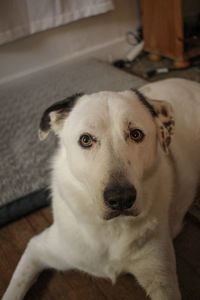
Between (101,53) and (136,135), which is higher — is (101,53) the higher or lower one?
the lower one

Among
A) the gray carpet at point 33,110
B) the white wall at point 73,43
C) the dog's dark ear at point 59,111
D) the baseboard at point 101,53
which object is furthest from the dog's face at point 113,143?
the baseboard at point 101,53

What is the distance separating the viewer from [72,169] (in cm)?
129

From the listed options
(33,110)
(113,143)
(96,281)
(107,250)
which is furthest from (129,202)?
(33,110)

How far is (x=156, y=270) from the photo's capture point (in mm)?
1364

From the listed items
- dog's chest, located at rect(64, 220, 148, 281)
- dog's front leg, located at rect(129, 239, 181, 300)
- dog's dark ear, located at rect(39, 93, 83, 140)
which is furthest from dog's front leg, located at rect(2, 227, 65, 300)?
dog's dark ear, located at rect(39, 93, 83, 140)

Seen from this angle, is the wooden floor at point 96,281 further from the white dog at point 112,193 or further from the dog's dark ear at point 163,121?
the dog's dark ear at point 163,121

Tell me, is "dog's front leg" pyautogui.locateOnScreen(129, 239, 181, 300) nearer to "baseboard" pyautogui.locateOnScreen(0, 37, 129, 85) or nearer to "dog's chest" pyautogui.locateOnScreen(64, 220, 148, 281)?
"dog's chest" pyautogui.locateOnScreen(64, 220, 148, 281)

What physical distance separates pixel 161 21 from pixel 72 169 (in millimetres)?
2317

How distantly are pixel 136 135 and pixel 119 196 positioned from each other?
22 centimetres

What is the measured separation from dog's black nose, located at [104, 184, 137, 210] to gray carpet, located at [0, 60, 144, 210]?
0.93m

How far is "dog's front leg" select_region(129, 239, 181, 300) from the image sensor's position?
135 cm

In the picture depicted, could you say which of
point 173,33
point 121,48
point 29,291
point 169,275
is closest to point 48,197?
point 29,291

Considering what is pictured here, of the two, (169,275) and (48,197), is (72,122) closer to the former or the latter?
(169,275)

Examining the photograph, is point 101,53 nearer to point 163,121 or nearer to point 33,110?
point 33,110
